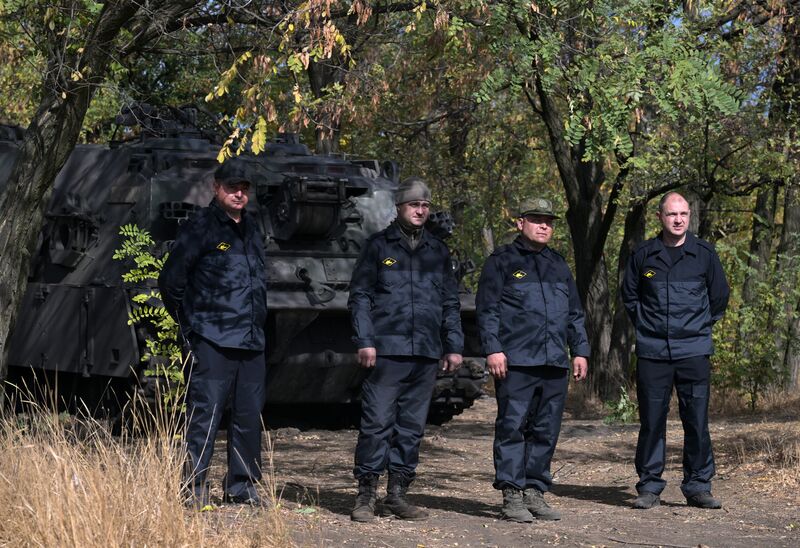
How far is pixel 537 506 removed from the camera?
782cm

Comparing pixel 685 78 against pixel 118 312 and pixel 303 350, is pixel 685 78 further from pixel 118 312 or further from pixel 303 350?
pixel 118 312

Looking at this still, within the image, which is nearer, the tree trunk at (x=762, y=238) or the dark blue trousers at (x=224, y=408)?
the dark blue trousers at (x=224, y=408)

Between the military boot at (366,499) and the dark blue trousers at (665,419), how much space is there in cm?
167

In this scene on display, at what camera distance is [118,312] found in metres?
12.2

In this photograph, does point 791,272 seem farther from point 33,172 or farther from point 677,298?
point 33,172

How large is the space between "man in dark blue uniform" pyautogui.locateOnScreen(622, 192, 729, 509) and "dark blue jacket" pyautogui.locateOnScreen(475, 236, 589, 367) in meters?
0.61

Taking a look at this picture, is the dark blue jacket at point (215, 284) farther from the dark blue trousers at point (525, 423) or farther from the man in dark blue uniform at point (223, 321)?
the dark blue trousers at point (525, 423)

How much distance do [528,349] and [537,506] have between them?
2.72ft

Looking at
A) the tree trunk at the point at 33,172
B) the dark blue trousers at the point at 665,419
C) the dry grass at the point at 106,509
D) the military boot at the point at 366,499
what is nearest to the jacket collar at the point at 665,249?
the dark blue trousers at the point at 665,419

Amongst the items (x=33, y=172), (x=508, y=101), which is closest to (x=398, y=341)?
(x=33, y=172)

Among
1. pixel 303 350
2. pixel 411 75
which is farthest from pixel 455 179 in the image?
pixel 303 350

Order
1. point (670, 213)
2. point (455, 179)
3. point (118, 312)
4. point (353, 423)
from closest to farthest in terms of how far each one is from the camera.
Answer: point (670, 213), point (118, 312), point (353, 423), point (455, 179)

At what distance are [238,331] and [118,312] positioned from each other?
16.1 feet

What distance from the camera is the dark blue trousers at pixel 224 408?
7523 mm
